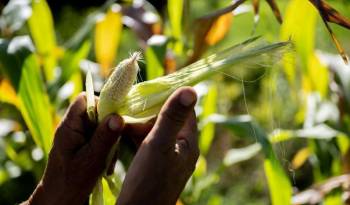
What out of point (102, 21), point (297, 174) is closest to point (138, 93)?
point (102, 21)

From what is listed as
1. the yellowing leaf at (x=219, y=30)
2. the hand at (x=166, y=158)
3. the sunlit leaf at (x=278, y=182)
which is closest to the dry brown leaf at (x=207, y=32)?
the yellowing leaf at (x=219, y=30)

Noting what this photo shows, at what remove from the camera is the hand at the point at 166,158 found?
0.57 meters

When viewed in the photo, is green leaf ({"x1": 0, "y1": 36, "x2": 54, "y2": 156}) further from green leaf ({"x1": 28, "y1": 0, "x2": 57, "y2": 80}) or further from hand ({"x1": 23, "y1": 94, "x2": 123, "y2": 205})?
hand ({"x1": 23, "y1": 94, "x2": 123, "y2": 205})

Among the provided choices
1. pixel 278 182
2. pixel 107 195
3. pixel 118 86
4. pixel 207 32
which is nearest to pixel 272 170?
pixel 278 182

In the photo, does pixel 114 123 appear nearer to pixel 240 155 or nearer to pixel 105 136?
pixel 105 136

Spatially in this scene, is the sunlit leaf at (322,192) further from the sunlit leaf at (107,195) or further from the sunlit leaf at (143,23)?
the sunlit leaf at (107,195)

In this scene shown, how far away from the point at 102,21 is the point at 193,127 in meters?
0.97

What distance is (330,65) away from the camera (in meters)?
1.53

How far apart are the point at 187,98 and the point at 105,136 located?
0.10 m

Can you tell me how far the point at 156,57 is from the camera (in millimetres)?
1233

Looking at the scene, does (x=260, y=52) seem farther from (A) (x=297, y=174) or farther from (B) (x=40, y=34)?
(A) (x=297, y=174)

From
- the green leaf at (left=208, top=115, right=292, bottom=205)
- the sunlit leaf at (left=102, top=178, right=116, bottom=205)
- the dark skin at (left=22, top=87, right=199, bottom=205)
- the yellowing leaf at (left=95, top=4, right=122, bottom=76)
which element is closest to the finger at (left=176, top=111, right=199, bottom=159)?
the dark skin at (left=22, top=87, right=199, bottom=205)

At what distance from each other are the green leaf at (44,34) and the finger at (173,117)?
926 mm

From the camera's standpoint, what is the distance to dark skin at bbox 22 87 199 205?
575 mm
